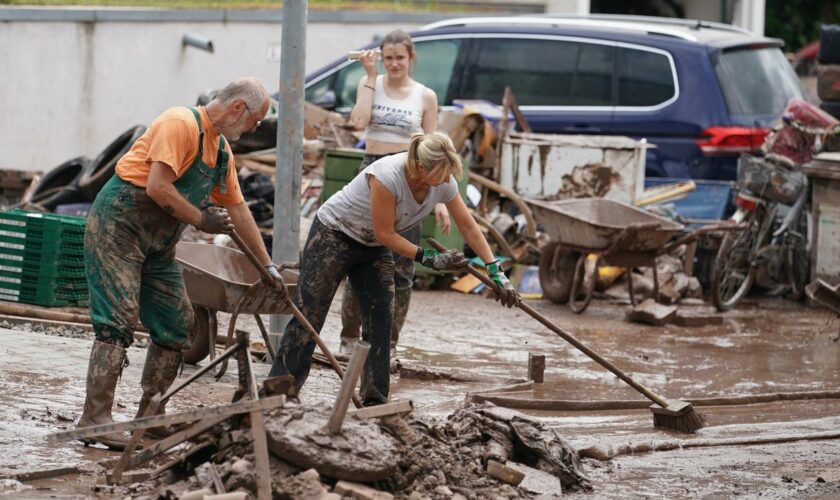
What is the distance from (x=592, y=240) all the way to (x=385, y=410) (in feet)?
19.7

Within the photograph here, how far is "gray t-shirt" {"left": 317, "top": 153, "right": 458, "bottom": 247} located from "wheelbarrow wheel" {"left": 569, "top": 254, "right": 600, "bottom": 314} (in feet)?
16.3

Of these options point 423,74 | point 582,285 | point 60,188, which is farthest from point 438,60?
point 60,188

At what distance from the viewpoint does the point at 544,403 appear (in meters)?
7.91

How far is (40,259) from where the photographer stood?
30.8 ft

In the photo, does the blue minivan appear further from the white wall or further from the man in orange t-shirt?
the man in orange t-shirt

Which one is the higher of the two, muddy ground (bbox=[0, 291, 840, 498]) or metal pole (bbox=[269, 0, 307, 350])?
metal pole (bbox=[269, 0, 307, 350])

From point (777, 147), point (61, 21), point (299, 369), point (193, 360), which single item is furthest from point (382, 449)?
point (61, 21)

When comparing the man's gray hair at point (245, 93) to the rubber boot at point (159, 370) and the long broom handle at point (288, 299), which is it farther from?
the rubber boot at point (159, 370)

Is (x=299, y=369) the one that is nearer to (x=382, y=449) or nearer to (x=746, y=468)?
(x=382, y=449)

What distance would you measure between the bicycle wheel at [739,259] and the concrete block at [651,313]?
0.96 m

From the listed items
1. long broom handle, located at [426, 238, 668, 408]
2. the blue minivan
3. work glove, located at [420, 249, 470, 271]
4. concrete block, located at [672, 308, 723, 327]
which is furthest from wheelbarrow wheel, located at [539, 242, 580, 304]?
work glove, located at [420, 249, 470, 271]

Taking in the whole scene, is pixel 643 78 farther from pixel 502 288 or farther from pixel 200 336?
pixel 502 288

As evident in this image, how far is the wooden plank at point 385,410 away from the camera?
5.80 m

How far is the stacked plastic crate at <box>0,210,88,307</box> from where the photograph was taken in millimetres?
9391
